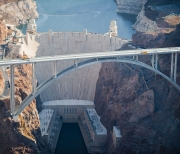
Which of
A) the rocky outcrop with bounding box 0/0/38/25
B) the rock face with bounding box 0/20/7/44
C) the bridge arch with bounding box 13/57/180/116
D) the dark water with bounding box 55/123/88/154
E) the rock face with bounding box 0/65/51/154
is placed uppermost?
the rocky outcrop with bounding box 0/0/38/25

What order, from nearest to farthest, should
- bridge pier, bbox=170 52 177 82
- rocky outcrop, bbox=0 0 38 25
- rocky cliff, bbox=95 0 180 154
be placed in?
rocky cliff, bbox=95 0 180 154, bridge pier, bbox=170 52 177 82, rocky outcrop, bbox=0 0 38 25

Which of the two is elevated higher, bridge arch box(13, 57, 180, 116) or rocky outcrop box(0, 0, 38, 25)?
rocky outcrop box(0, 0, 38, 25)

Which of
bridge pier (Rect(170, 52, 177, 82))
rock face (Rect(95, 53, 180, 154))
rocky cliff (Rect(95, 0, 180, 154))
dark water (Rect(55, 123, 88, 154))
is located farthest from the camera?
dark water (Rect(55, 123, 88, 154))

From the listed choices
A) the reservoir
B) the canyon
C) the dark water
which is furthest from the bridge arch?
the reservoir

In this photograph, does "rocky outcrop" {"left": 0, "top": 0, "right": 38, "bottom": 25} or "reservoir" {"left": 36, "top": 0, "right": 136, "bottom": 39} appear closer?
"reservoir" {"left": 36, "top": 0, "right": 136, "bottom": 39}

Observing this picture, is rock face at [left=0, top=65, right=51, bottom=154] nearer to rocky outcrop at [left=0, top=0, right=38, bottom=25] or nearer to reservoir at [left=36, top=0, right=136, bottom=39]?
reservoir at [left=36, top=0, right=136, bottom=39]
